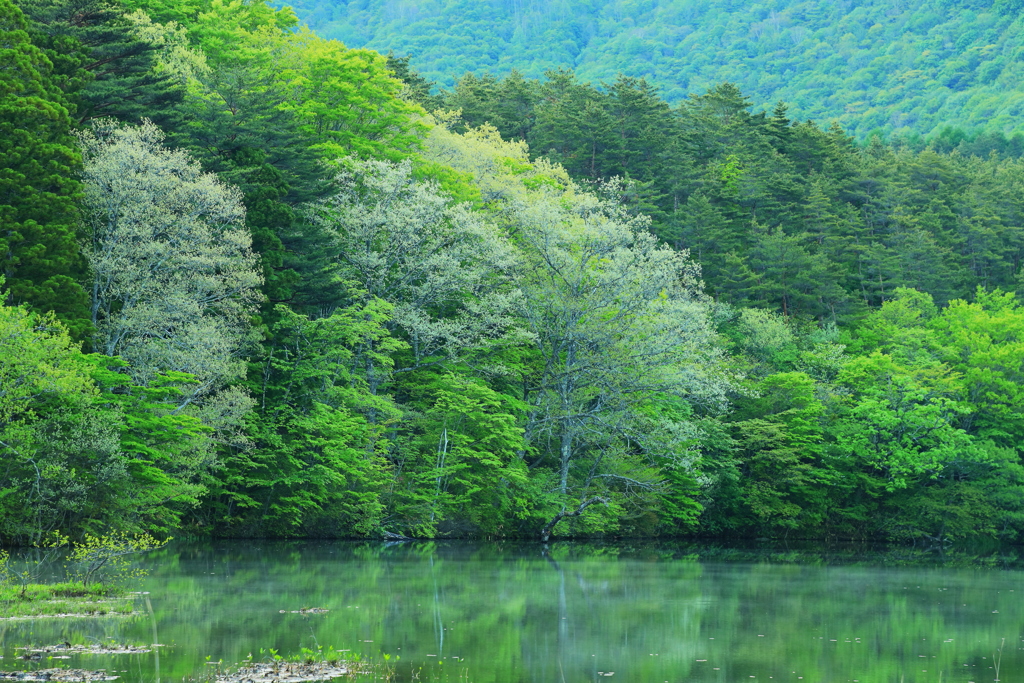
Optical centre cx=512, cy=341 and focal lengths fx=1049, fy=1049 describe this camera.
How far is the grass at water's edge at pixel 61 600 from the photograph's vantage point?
16.4m

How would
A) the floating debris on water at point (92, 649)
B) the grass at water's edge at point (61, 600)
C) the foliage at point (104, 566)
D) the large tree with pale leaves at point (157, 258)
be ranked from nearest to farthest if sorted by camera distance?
the floating debris on water at point (92, 649)
the grass at water's edge at point (61, 600)
the foliage at point (104, 566)
the large tree with pale leaves at point (157, 258)

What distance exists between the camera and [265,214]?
35.9 meters

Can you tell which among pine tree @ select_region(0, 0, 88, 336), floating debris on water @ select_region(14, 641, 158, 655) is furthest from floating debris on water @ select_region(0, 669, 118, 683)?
pine tree @ select_region(0, 0, 88, 336)

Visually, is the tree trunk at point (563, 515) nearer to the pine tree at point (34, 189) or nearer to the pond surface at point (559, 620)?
the pond surface at point (559, 620)

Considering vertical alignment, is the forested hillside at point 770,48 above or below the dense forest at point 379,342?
above

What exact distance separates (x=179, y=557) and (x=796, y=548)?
23.5m

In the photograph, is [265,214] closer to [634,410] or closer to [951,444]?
[634,410]

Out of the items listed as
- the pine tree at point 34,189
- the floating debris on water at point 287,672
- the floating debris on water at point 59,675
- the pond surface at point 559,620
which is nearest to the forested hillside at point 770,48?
the pine tree at point 34,189

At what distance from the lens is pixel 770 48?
13262 cm

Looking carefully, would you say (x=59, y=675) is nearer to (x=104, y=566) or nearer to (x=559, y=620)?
(x=559, y=620)

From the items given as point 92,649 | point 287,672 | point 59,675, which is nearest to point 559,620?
point 287,672

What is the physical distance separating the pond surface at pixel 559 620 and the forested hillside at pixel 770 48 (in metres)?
86.2

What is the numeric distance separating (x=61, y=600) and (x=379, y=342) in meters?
21.7

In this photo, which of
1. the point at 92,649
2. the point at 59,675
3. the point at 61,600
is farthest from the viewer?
the point at 61,600
